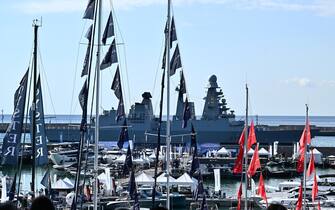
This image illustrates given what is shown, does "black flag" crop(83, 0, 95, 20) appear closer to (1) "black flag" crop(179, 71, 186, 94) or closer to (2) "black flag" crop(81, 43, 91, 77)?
(2) "black flag" crop(81, 43, 91, 77)

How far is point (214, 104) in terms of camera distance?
9181 cm

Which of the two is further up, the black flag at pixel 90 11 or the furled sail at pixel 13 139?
the black flag at pixel 90 11

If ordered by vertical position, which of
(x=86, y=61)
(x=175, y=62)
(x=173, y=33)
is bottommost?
(x=86, y=61)

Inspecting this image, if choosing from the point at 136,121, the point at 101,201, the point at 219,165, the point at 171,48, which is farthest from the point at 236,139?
the point at 171,48

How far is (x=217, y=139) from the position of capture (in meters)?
93.1

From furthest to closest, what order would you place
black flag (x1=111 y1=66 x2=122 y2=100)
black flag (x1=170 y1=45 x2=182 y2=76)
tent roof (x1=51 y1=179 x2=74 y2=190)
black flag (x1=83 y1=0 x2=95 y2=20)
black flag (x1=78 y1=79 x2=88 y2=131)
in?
tent roof (x1=51 y1=179 x2=74 y2=190), black flag (x1=170 y1=45 x2=182 y2=76), black flag (x1=111 y1=66 x2=122 y2=100), black flag (x1=83 y1=0 x2=95 y2=20), black flag (x1=78 y1=79 x2=88 y2=131)

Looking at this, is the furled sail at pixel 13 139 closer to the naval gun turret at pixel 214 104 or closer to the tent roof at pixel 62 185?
the tent roof at pixel 62 185

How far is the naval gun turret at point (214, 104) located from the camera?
91.9 metres

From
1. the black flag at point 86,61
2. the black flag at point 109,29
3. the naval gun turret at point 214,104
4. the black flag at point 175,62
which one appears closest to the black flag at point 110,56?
the black flag at point 109,29

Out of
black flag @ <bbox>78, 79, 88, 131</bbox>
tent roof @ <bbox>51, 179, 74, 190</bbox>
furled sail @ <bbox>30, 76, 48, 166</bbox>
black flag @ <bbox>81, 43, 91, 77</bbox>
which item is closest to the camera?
black flag @ <bbox>78, 79, 88, 131</bbox>

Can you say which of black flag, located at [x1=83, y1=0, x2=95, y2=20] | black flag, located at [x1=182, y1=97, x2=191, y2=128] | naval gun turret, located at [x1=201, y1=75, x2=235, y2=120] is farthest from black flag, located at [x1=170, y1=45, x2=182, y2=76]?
naval gun turret, located at [x1=201, y1=75, x2=235, y2=120]

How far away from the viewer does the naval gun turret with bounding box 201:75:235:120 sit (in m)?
91.9

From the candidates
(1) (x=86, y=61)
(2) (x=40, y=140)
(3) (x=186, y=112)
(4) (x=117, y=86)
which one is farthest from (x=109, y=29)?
(3) (x=186, y=112)

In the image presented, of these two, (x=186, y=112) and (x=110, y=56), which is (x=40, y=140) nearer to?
(x=110, y=56)
